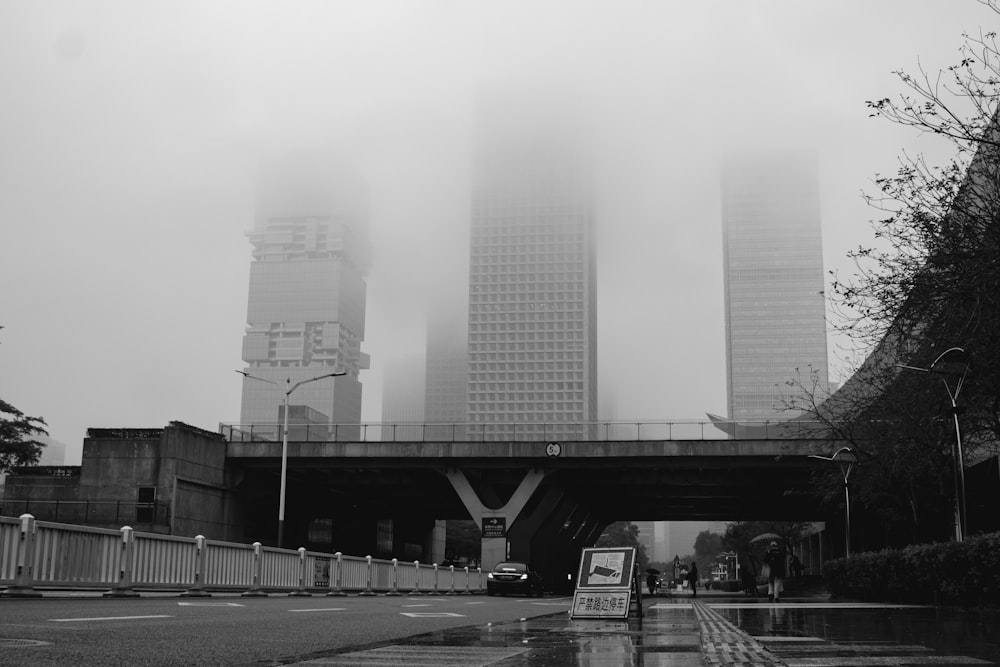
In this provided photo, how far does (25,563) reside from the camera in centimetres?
1546

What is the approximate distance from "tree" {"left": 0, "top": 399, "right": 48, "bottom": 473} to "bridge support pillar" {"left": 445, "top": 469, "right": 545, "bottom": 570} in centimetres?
2888

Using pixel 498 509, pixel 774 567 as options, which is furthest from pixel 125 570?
pixel 498 509

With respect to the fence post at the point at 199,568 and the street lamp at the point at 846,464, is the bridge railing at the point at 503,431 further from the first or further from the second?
the fence post at the point at 199,568

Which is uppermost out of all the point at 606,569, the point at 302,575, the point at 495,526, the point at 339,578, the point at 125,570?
the point at 495,526

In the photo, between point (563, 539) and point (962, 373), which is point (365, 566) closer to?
point (962, 373)

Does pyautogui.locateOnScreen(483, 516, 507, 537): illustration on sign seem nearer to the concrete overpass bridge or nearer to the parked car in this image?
the concrete overpass bridge

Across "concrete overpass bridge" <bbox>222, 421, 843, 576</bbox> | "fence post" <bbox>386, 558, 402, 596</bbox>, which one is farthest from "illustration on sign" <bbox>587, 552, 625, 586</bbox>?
"concrete overpass bridge" <bbox>222, 421, 843, 576</bbox>

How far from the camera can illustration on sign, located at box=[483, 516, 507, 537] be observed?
54.1m

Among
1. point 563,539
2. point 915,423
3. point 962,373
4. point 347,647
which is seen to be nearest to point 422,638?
point 347,647

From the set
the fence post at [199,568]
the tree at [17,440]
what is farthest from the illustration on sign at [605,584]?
the tree at [17,440]

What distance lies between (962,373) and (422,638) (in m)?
17.7

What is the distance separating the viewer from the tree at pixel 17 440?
62.1 meters

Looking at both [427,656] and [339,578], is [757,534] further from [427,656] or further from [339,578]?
[427,656]

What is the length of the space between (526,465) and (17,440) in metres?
33.6
